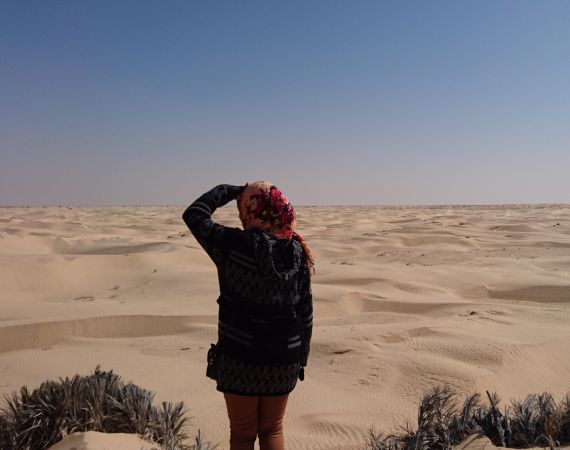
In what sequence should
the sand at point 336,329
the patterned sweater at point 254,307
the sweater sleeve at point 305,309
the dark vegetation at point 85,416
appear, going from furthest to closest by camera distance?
the sand at point 336,329, the dark vegetation at point 85,416, the sweater sleeve at point 305,309, the patterned sweater at point 254,307

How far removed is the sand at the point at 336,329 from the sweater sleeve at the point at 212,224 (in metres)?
1.48

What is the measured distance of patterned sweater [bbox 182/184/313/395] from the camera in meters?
1.98

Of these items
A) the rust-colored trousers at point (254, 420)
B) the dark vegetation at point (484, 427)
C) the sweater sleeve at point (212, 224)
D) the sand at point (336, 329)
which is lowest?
the sand at point (336, 329)

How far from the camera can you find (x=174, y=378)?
382 cm

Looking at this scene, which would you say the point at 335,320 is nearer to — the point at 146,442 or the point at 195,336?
the point at 195,336

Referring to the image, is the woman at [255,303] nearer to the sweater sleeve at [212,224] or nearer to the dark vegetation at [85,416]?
the sweater sleeve at [212,224]

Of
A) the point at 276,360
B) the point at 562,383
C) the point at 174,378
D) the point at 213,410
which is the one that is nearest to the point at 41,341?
the point at 174,378

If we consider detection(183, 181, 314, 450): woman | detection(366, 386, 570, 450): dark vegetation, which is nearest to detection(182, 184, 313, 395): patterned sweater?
detection(183, 181, 314, 450): woman

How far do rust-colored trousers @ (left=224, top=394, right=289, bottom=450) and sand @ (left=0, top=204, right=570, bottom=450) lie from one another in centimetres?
79

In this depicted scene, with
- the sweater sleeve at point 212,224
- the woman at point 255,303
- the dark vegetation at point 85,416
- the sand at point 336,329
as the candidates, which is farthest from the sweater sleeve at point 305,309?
the sand at point 336,329

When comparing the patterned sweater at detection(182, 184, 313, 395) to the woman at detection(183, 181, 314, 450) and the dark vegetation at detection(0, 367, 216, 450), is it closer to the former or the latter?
the woman at detection(183, 181, 314, 450)

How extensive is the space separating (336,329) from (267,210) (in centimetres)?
344

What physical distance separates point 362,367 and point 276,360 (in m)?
2.22

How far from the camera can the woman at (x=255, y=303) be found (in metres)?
1.99
